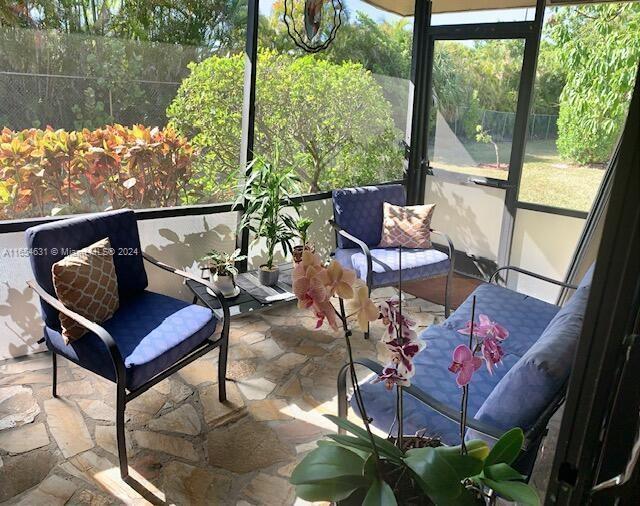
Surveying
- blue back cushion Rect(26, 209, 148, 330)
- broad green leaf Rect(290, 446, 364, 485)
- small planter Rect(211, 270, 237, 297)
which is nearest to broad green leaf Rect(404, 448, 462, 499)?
broad green leaf Rect(290, 446, 364, 485)

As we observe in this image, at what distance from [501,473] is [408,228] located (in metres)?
2.91

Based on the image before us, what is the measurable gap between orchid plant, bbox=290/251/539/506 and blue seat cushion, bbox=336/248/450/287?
2333mm

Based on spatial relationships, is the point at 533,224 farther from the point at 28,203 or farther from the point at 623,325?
the point at 623,325

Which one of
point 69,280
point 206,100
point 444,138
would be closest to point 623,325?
point 69,280

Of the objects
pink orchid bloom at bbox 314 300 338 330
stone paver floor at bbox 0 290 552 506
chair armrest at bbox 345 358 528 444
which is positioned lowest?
stone paver floor at bbox 0 290 552 506

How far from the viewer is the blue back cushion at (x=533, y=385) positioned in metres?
1.55

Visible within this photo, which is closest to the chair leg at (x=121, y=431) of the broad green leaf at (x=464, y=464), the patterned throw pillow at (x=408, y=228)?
the broad green leaf at (x=464, y=464)

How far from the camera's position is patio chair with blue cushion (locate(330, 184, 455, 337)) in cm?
354

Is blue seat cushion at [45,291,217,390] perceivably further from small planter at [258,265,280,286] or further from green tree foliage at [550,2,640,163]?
green tree foliage at [550,2,640,163]

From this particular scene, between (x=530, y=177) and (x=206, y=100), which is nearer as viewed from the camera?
(x=206, y=100)

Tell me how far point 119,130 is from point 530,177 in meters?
3.00

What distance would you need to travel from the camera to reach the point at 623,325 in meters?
0.64

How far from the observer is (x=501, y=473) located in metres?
1.08

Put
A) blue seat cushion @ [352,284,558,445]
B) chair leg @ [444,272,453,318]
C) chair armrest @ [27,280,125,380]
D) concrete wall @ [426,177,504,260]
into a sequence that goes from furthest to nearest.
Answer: concrete wall @ [426,177,504,260] → chair leg @ [444,272,453,318] → chair armrest @ [27,280,125,380] → blue seat cushion @ [352,284,558,445]
